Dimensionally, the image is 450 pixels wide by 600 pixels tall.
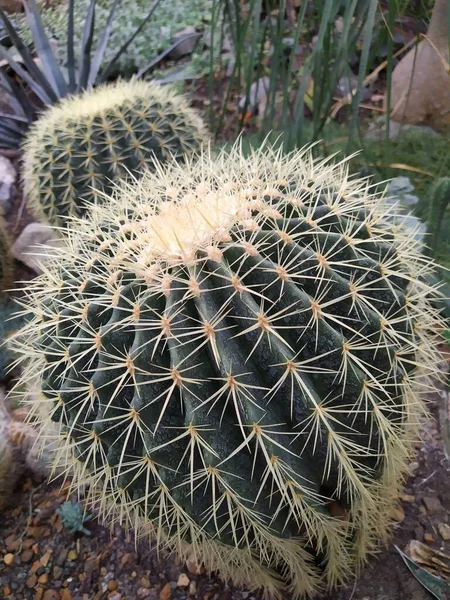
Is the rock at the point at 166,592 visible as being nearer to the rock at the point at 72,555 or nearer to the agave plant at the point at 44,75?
the rock at the point at 72,555

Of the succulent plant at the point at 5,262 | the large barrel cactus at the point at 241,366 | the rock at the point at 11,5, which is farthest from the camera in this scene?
the rock at the point at 11,5

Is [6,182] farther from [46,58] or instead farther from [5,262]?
[5,262]

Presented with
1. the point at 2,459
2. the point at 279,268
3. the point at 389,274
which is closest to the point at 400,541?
the point at 389,274

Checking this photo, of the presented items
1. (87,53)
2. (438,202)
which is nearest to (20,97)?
(87,53)

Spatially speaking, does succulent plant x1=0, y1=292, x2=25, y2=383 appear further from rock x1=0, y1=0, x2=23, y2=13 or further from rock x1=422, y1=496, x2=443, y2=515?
rock x1=0, y1=0, x2=23, y2=13

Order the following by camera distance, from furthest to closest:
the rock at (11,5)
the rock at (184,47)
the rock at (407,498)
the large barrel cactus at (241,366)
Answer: the rock at (11,5) < the rock at (184,47) < the rock at (407,498) < the large barrel cactus at (241,366)

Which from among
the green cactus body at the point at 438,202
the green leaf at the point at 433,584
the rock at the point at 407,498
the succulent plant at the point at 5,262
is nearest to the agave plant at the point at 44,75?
the succulent plant at the point at 5,262
